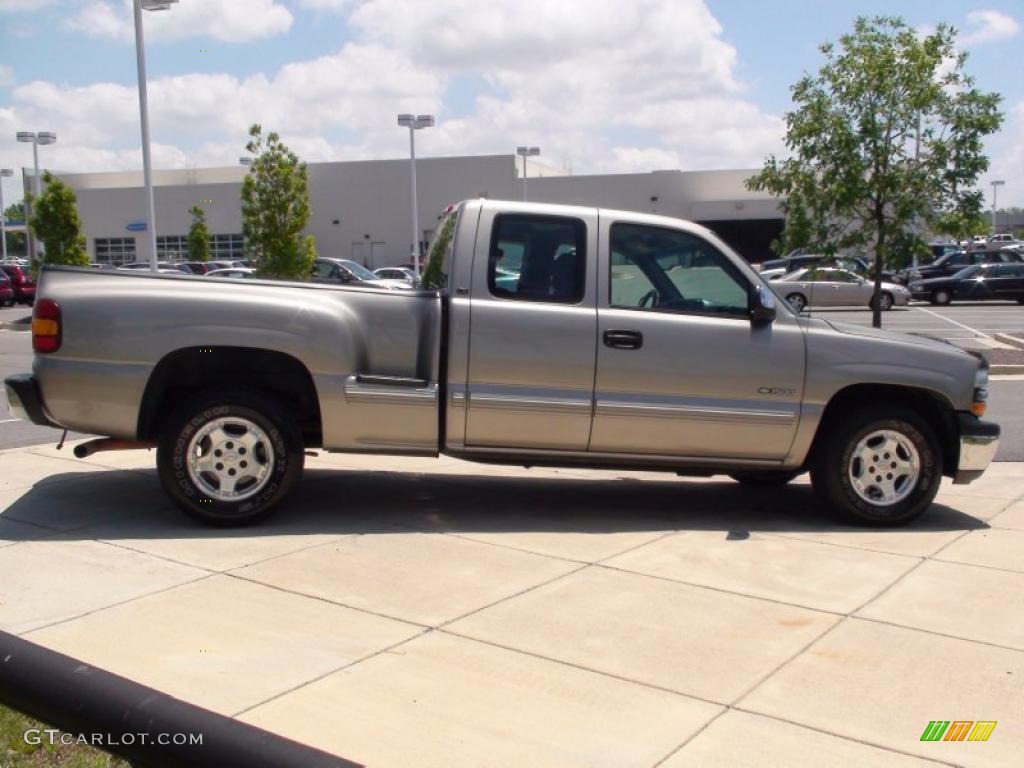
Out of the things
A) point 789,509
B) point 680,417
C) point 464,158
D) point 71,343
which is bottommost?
point 789,509

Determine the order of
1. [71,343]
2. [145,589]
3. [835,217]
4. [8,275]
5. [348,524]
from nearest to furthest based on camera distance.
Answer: [145,589] → [71,343] → [348,524] → [835,217] → [8,275]

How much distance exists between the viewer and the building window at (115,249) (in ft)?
221

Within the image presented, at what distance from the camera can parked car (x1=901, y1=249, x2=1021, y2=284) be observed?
124ft

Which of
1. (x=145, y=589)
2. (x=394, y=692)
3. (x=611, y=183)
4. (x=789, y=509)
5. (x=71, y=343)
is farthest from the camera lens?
(x=611, y=183)

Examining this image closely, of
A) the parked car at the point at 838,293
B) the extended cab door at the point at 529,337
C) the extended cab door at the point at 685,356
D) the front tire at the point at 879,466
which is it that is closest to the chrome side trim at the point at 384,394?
the extended cab door at the point at 529,337

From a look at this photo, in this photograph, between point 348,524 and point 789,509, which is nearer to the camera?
point 348,524

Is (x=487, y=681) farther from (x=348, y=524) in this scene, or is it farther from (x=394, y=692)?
(x=348, y=524)

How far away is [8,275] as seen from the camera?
1538 inches

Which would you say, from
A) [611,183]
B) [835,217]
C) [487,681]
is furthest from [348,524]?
[611,183]

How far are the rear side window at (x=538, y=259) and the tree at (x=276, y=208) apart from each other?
2226cm

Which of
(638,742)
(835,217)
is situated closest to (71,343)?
(638,742)

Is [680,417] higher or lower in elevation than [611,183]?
lower

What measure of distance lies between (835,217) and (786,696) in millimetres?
12121

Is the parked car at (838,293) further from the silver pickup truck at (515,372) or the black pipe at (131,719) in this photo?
the black pipe at (131,719)
